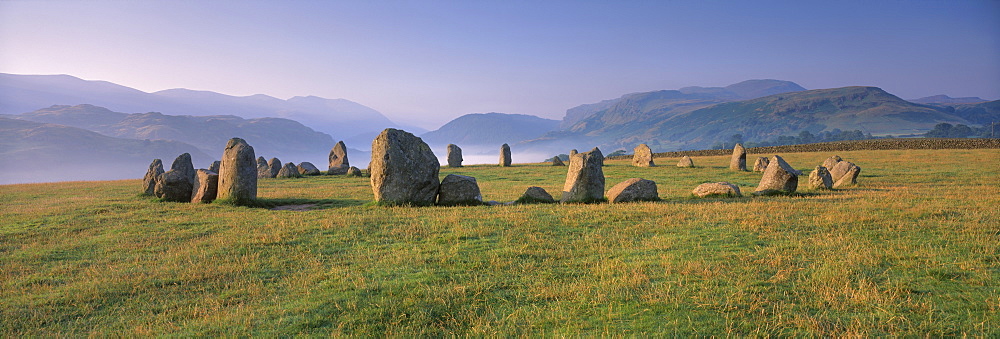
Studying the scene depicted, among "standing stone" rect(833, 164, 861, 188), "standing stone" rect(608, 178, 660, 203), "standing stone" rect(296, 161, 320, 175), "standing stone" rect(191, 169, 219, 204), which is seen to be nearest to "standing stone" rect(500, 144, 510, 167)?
"standing stone" rect(296, 161, 320, 175)

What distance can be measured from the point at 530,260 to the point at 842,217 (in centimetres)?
923

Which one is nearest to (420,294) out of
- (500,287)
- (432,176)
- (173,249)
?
(500,287)

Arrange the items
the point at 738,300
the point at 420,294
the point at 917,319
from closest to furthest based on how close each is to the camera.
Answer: the point at 917,319
the point at 738,300
the point at 420,294

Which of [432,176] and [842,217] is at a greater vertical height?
[432,176]

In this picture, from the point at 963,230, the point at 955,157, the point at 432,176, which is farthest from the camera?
the point at 955,157

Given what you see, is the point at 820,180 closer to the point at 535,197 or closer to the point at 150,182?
the point at 535,197

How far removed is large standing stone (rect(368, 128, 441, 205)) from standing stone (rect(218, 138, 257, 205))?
5.25 metres

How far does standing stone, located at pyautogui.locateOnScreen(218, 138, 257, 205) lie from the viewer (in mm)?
19172

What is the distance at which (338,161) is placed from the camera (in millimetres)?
41625

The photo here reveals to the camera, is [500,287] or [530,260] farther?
[530,260]

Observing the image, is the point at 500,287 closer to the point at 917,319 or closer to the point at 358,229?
the point at 917,319

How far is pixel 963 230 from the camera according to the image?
36.3 feet

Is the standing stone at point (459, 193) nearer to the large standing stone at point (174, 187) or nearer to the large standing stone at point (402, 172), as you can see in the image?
the large standing stone at point (402, 172)

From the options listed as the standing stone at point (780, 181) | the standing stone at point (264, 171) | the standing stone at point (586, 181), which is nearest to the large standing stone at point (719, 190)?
the standing stone at point (780, 181)
